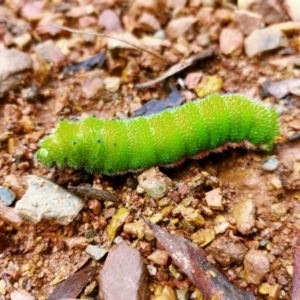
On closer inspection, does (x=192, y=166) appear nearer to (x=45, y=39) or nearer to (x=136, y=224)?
(x=136, y=224)

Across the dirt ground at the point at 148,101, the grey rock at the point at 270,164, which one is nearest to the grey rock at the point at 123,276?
the dirt ground at the point at 148,101

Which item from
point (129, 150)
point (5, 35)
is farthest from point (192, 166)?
point (5, 35)

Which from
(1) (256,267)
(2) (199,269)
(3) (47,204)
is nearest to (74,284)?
(3) (47,204)

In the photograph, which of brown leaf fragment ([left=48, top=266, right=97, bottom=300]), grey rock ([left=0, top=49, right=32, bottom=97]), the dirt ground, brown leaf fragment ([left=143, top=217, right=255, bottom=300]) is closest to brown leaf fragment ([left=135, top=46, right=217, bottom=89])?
the dirt ground

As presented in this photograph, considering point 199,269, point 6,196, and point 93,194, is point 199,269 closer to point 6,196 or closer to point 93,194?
point 93,194

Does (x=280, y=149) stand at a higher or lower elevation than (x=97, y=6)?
lower

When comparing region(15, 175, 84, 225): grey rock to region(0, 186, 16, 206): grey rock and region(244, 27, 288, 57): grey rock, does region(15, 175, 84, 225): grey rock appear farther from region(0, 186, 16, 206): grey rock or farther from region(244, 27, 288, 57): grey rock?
region(244, 27, 288, 57): grey rock

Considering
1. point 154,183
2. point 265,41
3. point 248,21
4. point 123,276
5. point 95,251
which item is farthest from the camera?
point 248,21
